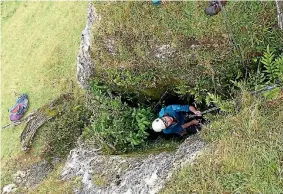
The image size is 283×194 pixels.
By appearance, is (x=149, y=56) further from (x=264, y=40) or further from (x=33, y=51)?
(x=33, y=51)

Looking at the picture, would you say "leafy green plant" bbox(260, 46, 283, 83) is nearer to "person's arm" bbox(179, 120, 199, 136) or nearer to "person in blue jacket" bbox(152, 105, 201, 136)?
"person in blue jacket" bbox(152, 105, 201, 136)

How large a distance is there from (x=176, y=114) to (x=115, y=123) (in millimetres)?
1315

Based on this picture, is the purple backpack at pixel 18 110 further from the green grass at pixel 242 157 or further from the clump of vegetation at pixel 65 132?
the green grass at pixel 242 157

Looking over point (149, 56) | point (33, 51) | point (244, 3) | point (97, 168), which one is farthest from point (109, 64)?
point (33, 51)

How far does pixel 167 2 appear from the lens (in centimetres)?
743

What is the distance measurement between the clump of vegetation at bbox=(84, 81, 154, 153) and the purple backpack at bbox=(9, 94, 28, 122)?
3.49 meters

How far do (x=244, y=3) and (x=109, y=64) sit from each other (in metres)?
3.10

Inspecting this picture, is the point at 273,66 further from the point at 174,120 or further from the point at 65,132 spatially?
the point at 65,132

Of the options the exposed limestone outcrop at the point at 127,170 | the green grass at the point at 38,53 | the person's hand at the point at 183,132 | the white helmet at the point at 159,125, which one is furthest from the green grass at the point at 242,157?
the green grass at the point at 38,53

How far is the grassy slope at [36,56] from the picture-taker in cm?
1113

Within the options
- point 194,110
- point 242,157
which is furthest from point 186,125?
point 242,157

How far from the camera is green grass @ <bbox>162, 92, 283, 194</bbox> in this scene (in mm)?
5234

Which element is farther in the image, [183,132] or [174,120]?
[183,132]

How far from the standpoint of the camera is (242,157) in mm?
5449
